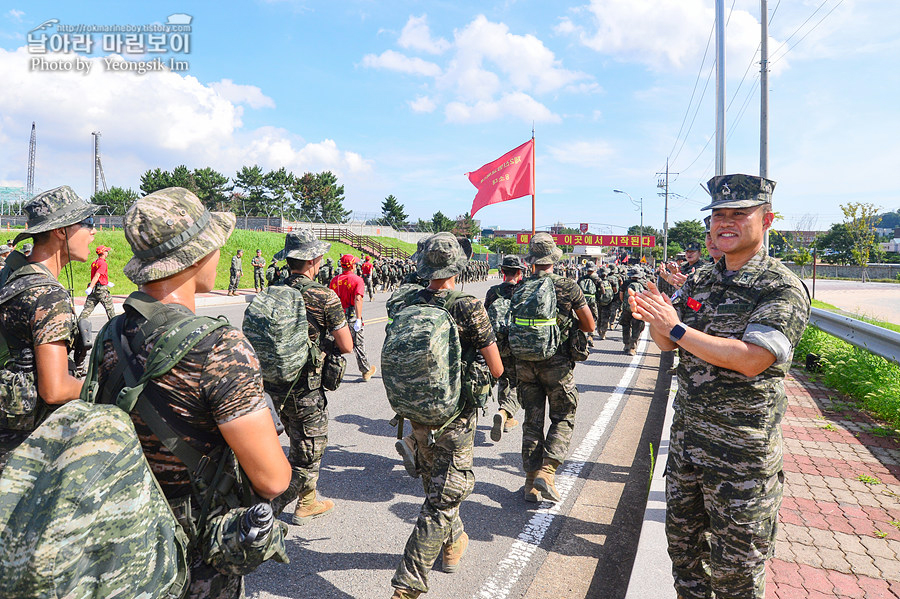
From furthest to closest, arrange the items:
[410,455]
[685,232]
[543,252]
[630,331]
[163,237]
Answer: [685,232]
[630,331]
[543,252]
[410,455]
[163,237]

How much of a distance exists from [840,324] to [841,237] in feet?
233

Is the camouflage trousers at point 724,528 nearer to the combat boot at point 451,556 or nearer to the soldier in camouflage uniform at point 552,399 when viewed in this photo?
the combat boot at point 451,556

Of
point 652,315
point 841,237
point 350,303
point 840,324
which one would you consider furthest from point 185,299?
point 841,237

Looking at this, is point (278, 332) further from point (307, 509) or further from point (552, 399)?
point (552, 399)

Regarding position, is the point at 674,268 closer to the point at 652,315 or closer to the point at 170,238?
the point at 652,315

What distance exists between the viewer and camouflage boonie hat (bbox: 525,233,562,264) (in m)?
4.76

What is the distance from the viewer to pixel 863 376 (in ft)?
22.3

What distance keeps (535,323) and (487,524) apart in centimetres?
157

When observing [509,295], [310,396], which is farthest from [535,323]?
[310,396]

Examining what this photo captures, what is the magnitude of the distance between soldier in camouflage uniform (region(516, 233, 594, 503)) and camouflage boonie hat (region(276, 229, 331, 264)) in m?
1.80

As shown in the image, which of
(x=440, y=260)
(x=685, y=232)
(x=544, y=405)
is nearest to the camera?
(x=440, y=260)

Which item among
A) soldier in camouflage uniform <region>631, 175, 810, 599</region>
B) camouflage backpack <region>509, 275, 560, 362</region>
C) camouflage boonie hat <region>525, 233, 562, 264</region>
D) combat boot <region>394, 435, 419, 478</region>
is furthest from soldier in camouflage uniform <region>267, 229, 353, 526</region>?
soldier in camouflage uniform <region>631, 175, 810, 599</region>

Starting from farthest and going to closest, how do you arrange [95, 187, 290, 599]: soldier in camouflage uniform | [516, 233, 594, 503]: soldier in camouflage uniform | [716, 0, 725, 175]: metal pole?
1. [716, 0, 725, 175]: metal pole
2. [516, 233, 594, 503]: soldier in camouflage uniform
3. [95, 187, 290, 599]: soldier in camouflage uniform

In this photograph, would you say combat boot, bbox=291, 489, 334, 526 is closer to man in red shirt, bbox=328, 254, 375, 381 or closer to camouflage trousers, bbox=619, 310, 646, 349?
man in red shirt, bbox=328, 254, 375, 381
